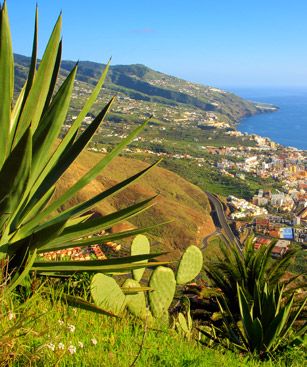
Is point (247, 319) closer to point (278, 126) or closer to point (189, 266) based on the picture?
point (189, 266)

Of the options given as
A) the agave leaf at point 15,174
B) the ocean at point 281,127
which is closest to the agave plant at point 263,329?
the agave leaf at point 15,174

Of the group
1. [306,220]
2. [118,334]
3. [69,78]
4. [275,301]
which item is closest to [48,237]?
[118,334]

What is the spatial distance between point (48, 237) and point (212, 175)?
228 feet

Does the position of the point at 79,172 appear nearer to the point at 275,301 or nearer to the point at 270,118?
the point at 275,301

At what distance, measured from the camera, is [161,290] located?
3480 millimetres

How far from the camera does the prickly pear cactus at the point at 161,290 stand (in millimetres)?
3447

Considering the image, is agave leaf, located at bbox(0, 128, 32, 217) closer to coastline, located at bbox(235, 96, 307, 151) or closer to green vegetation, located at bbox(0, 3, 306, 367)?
green vegetation, located at bbox(0, 3, 306, 367)

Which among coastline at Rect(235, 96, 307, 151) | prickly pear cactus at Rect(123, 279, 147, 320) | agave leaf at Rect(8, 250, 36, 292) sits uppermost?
agave leaf at Rect(8, 250, 36, 292)

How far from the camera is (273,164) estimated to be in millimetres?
85000

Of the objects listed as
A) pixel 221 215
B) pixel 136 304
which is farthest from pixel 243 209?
pixel 136 304

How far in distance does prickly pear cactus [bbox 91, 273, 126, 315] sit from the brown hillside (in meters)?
29.4

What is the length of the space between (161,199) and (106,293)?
137 feet

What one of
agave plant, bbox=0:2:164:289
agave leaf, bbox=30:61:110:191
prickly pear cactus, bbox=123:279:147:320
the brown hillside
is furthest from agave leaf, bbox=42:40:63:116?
the brown hillside

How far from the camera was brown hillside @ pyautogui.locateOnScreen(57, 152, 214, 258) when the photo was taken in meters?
38.7
